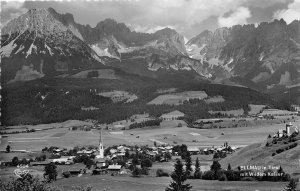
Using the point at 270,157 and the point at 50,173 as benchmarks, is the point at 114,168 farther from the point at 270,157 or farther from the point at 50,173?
the point at 270,157

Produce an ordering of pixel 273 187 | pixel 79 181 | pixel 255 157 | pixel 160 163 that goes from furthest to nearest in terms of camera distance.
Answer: pixel 160 163, pixel 255 157, pixel 79 181, pixel 273 187

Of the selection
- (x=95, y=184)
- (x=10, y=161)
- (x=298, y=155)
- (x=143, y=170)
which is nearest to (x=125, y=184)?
(x=95, y=184)

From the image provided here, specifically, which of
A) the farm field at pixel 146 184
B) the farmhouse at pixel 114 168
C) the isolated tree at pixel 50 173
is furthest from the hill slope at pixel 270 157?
the isolated tree at pixel 50 173

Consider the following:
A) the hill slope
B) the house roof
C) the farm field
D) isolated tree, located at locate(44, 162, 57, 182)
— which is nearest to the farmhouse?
the house roof

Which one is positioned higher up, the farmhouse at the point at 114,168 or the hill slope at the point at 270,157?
the hill slope at the point at 270,157

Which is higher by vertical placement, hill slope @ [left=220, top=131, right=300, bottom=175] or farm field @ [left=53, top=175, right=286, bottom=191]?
hill slope @ [left=220, top=131, right=300, bottom=175]

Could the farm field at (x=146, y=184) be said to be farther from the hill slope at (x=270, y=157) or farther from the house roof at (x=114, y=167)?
the house roof at (x=114, y=167)

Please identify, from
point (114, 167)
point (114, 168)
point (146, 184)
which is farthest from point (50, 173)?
point (146, 184)

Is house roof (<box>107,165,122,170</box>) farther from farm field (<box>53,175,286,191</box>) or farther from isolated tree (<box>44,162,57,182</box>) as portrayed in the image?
isolated tree (<box>44,162,57,182</box>)

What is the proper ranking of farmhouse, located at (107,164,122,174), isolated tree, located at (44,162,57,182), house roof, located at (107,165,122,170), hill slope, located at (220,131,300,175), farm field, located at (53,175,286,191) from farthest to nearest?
house roof, located at (107,165,122,170) → farmhouse, located at (107,164,122,174) → isolated tree, located at (44,162,57,182) → hill slope, located at (220,131,300,175) → farm field, located at (53,175,286,191)

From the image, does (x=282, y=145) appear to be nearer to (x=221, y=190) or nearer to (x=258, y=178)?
(x=258, y=178)

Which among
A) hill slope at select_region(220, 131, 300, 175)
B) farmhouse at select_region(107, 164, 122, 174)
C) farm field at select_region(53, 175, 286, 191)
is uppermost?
hill slope at select_region(220, 131, 300, 175)
